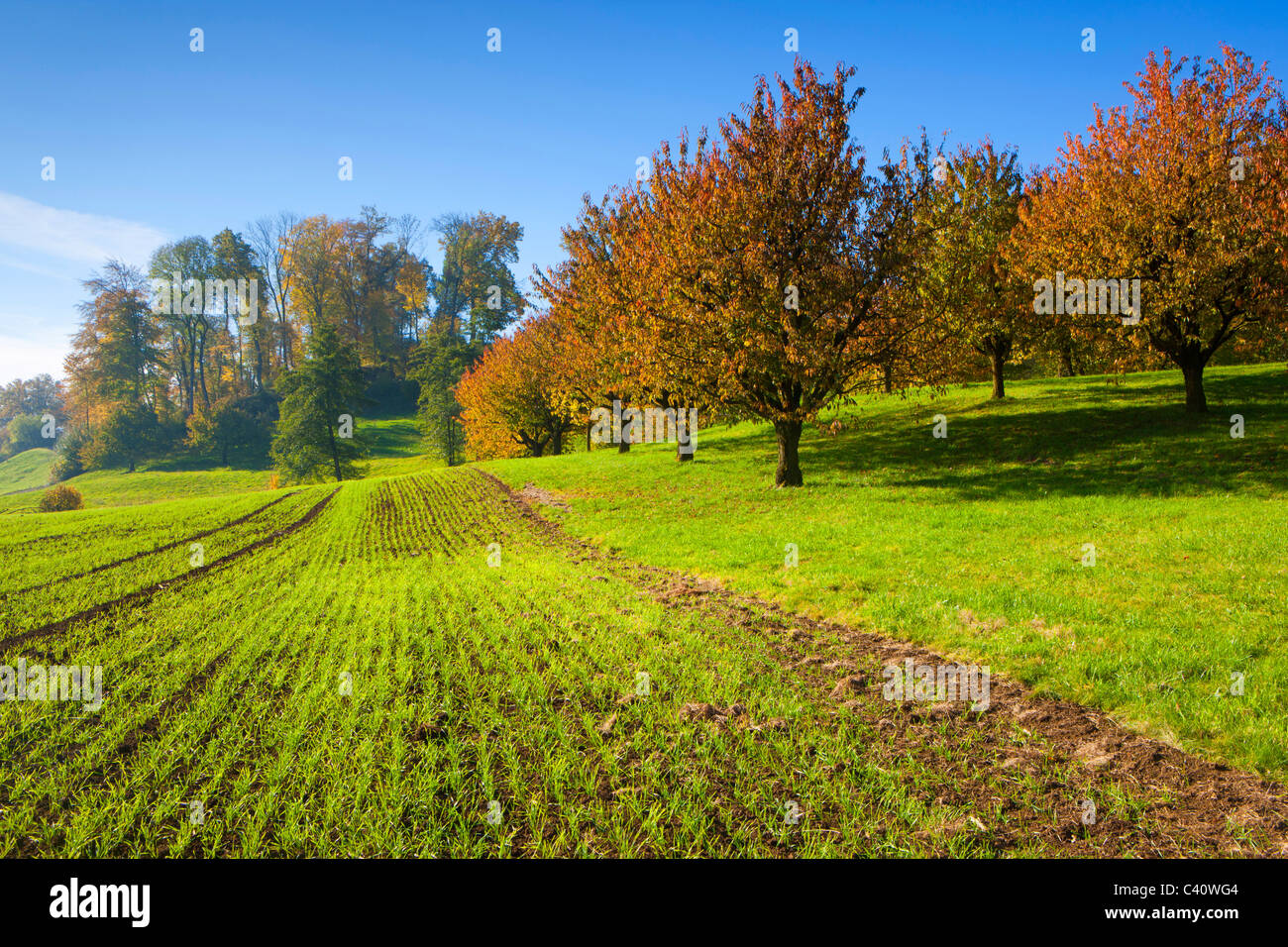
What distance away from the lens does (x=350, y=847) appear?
4.31 meters

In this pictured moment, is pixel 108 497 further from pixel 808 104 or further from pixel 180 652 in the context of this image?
pixel 808 104

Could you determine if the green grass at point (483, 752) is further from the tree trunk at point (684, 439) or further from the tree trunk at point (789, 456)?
the tree trunk at point (684, 439)

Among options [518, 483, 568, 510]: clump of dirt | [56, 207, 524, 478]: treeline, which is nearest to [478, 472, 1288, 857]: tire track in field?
[518, 483, 568, 510]: clump of dirt

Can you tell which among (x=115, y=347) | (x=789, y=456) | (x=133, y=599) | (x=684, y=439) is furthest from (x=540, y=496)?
(x=115, y=347)

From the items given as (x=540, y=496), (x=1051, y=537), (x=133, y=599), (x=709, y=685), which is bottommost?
(x=133, y=599)

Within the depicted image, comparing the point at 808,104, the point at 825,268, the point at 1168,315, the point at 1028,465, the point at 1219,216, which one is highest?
the point at 808,104

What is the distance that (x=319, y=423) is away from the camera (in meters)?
54.6

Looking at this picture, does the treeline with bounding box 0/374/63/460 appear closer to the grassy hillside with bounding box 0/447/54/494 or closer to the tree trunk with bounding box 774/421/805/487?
the grassy hillside with bounding box 0/447/54/494

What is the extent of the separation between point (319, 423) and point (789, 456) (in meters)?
51.1

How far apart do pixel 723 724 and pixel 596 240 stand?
2759 cm

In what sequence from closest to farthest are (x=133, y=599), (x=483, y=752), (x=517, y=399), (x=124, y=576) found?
(x=483, y=752) → (x=133, y=599) → (x=124, y=576) → (x=517, y=399)

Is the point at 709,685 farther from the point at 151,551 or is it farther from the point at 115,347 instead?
the point at 115,347

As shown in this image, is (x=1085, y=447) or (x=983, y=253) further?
(x=983, y=253)
